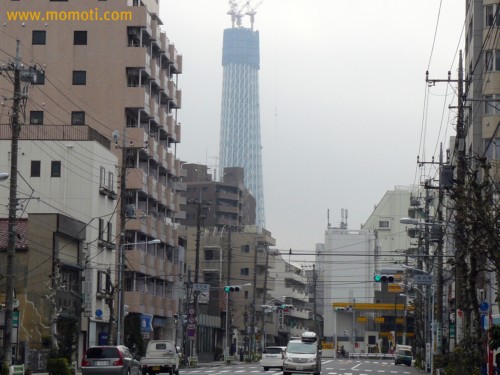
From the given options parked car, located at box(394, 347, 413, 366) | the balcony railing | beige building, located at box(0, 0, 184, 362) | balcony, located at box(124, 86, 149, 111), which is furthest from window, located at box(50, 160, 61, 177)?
parked car, located at box(394, 347, 413, 366)

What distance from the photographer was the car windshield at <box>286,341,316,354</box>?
5441 cm

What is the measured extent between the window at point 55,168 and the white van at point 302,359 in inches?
843

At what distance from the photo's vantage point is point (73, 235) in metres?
64.0

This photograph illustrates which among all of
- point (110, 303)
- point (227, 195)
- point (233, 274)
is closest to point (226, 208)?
point (227, 195)

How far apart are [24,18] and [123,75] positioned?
338 inches

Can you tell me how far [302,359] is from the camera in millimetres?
53781

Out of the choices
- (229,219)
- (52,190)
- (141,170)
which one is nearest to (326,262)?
(229,219)

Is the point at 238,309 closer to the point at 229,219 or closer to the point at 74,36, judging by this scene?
the point at 229,219

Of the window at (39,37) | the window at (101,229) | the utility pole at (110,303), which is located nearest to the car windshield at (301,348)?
the utility pole at (110,303)

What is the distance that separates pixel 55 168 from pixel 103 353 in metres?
26.6

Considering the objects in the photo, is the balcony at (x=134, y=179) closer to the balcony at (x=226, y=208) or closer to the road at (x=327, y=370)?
the road at (x=327, y=370)

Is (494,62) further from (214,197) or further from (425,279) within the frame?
(214,197)

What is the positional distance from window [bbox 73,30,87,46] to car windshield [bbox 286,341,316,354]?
35.1 metres

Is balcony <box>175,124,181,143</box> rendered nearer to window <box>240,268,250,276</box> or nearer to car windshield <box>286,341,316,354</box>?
car windshield <box>286,341,316,354</box>
